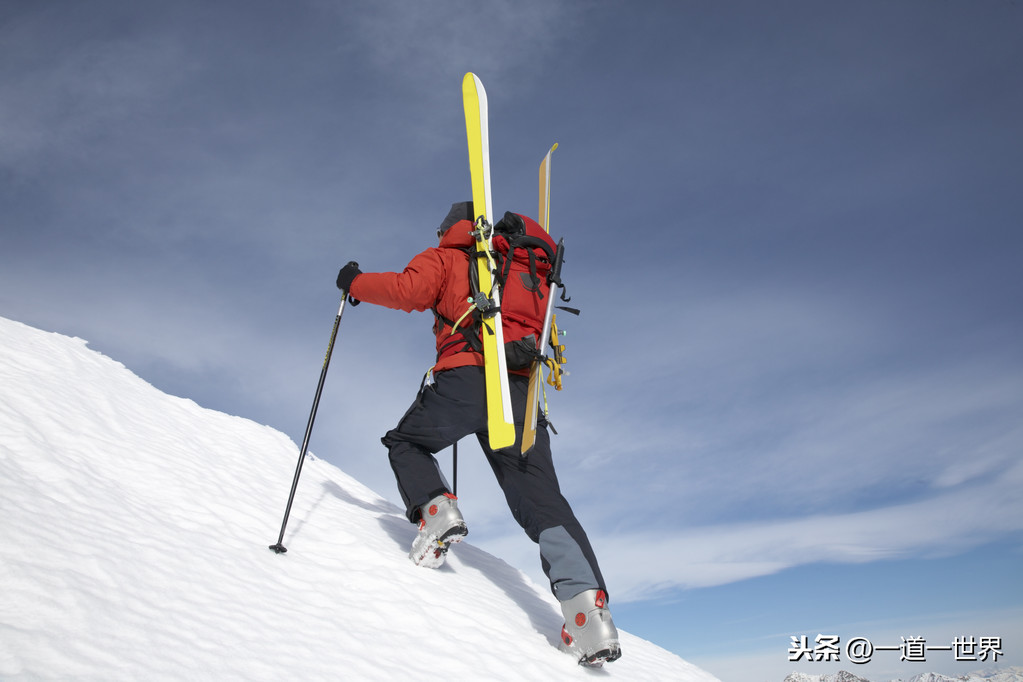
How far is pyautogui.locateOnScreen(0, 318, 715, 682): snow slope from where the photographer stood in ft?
8.41

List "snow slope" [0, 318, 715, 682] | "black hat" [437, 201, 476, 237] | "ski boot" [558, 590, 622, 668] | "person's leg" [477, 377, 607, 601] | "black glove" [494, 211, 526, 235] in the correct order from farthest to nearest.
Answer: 1. "black hat" [437, 201, 476, 237]
2. "black glove" [494, 211, 526, 235]
3. "person's leg" [477, 377, 607, 601]
4. "ski boot" [558, 590, 622, 668]
5. "snow slope" [0, 318, 715, 682]

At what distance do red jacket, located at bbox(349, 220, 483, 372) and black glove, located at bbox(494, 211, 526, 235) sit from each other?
0.76 feet

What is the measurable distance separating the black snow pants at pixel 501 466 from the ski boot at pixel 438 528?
0.22ft

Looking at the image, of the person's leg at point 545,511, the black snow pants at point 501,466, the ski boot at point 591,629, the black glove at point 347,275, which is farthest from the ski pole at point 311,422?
the ski boot at point 591,629

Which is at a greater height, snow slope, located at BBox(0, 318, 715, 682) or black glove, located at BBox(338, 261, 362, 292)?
black glove, located at BBox(338, 261, 362, 292)

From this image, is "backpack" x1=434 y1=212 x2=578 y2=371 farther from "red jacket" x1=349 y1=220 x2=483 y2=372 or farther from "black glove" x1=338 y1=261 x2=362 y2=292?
"black glove" x1=338 y1=261 x2=362 y2=292

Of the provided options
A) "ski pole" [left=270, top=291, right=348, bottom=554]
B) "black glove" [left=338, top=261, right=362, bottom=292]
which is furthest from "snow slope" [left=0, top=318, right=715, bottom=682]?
"black glove" [left=338, top=261, right=362, bottom=292]

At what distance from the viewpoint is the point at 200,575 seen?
3279mm

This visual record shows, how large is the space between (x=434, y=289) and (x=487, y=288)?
374 mm

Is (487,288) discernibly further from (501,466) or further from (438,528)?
(438,528)

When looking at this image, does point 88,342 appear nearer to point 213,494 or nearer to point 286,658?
point 213,494

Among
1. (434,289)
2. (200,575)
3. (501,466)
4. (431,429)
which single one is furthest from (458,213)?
(200,575)

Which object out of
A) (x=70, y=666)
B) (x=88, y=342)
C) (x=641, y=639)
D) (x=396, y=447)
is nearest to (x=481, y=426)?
(x=396, y=447)

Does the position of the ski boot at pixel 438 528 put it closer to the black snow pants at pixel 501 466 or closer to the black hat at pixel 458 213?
the black snow pants at pixel 501 466
